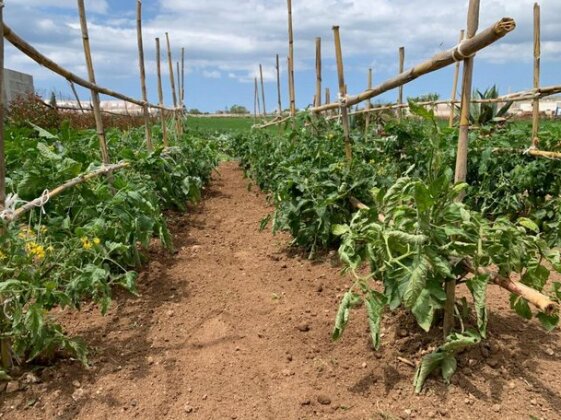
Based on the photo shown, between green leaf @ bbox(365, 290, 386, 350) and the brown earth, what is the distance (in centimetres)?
36

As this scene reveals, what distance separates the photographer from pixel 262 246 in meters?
4.71

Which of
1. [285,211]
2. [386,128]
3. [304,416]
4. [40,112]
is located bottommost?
[304,416]

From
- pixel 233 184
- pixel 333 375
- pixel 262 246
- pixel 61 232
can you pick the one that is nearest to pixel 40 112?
pixel 233 184

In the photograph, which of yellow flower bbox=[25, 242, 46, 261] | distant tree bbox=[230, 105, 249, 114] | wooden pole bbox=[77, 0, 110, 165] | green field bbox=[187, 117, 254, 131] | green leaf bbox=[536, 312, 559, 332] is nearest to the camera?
green leaf bbox=[536, 312, 559, 332]

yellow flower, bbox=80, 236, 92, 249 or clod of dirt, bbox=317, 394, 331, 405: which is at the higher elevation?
yellow flower, bbox=80, 236, 92, 249

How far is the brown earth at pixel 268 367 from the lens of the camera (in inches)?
86.9

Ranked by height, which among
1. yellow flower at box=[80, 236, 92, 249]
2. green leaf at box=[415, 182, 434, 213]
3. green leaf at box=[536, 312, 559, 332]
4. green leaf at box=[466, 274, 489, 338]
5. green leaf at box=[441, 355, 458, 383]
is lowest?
green leaf at box=[441, 355, 458, 383]

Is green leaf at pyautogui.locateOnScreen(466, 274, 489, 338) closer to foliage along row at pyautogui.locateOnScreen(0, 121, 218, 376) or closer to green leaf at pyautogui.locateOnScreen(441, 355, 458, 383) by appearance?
green leaf at pyautogui.locateOnScreen(441, 355, 458, 383)

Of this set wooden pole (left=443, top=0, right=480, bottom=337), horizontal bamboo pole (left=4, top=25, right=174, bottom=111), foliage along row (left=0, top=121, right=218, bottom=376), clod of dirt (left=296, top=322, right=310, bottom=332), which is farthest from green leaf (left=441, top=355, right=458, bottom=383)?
horizontal bamboo pole (left=4, top=25, right=174, bottom=111)

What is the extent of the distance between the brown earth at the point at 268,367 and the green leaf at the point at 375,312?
0.36 m

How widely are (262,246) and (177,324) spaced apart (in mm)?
1746

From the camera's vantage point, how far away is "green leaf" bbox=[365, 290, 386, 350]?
83.0 inches

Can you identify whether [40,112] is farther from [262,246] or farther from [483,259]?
[483,259]

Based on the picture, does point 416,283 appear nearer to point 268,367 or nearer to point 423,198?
point 423,198
